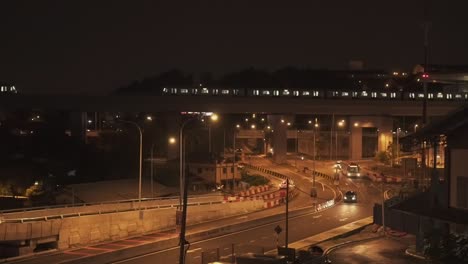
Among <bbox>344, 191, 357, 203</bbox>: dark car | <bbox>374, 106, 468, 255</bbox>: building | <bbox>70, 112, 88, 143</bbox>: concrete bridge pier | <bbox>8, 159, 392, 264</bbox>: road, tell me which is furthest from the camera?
<bbox>70, 112, 88, 143</bbox>: concrete bridge pier

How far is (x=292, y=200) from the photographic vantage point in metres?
56.9

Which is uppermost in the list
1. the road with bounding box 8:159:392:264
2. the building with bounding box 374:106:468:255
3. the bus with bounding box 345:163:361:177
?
the building with bounding box 374:106:468:255

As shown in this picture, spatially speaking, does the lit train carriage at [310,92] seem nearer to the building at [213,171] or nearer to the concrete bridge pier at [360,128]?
the concrete bridge pier at [360,128]

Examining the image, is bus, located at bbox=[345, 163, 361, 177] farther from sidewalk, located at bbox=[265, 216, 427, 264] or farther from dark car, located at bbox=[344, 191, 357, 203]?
sidewalk, located at bbox=[265, 216, 427, 264]

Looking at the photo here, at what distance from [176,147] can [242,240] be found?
5066 centimetres

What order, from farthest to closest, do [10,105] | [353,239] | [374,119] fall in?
[374,119] → [10,105] → [353,239]

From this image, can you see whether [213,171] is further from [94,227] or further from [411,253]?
[411,253]

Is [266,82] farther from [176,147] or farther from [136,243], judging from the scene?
[136,243]

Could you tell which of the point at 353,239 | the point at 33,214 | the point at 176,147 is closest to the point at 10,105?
the point at 176,147

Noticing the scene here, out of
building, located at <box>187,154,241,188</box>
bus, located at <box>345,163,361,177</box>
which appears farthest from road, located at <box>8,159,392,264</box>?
bus, located at <box>345,163,361,177</box>

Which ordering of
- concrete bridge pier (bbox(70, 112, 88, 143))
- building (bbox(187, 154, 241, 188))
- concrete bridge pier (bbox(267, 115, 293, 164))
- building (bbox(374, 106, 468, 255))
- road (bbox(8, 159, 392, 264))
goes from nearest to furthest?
1. building (bbox(374, 106, 468, 255))
2. road (bbox(8, 159, 392, 264))
3. building (bbox(187, 154, 241, 188))
4. concrete bridge pier (bbox(70, 112, 88, 143))
5. concrete bridge pier (bbox(267, 115, 293, 164))

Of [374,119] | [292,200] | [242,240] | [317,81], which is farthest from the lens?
[317,81]

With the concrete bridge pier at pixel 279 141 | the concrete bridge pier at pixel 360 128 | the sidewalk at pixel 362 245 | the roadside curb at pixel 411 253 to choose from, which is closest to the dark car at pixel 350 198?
the sidewalk at pixel 362 245

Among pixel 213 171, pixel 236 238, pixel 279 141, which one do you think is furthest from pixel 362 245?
pixel 279 141
